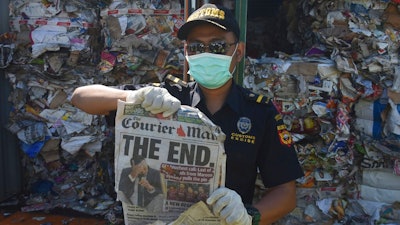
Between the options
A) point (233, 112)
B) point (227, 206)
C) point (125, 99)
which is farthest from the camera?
point (233, 112)

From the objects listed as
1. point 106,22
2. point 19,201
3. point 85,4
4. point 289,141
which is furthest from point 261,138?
point 19,201

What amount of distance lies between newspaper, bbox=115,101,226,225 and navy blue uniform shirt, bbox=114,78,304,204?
0.72ft

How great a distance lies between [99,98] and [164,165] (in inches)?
15.6

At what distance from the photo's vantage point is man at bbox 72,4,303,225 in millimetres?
1362

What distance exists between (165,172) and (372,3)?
2483 millimetres

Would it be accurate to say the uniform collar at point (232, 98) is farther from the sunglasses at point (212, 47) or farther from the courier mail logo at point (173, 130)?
the courier mail logo at point (173, 130)

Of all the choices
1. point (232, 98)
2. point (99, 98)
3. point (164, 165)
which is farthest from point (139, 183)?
point (232, 98)

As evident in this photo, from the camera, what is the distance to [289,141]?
141cm

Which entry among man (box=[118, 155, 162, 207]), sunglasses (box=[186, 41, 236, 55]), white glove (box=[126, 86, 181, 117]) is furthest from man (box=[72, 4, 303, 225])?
man (box=[118, 155, 162, 207])

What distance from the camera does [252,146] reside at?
1.37 meters

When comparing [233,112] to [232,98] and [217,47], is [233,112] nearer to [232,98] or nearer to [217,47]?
[232,98]

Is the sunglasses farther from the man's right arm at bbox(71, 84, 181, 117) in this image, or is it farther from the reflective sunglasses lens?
the man's right arm at bbox(71, 84, 181, 117)

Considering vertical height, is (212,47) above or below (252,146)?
above

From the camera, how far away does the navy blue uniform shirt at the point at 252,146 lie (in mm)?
1367
